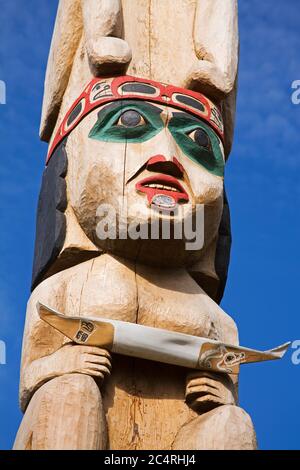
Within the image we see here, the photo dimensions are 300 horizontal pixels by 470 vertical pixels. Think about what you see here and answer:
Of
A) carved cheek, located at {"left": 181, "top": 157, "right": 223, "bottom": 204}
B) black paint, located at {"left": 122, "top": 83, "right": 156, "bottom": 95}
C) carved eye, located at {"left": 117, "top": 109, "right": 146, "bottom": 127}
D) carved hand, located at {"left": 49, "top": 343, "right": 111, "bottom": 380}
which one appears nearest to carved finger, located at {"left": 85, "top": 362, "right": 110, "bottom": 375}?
carved hand, located at {"left": 49, "top": 343, "right": 111, "bottom": 380}

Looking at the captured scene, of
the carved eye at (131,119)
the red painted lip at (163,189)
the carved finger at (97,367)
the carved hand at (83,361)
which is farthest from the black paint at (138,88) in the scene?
the carved finger at (97,367)

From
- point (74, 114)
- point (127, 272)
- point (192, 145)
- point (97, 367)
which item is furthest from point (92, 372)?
point (74, 114)

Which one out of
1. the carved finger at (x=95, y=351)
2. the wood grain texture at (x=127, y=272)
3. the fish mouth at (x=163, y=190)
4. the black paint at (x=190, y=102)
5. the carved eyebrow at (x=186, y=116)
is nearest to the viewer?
the wood grain texture at (x=127, y=272)

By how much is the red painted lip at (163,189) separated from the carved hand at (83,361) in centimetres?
100

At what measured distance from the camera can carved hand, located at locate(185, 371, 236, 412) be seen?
203 inches

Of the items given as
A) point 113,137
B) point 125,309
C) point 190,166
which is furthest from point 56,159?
point 125,309

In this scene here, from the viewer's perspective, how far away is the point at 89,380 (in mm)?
4812

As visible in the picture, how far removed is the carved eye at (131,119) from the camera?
5.81 m

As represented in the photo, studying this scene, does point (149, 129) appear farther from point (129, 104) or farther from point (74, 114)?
point (74, 114)

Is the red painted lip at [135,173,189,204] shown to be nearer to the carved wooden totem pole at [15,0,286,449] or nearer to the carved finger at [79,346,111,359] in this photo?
the carved wooden totem pole at [15,0,286,449]

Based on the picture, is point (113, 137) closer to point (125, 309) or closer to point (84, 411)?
point (125, 309)

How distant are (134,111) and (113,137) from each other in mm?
231

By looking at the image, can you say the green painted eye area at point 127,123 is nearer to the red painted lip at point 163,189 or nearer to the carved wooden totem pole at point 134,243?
the carved wooden totem pole at point 134,243
